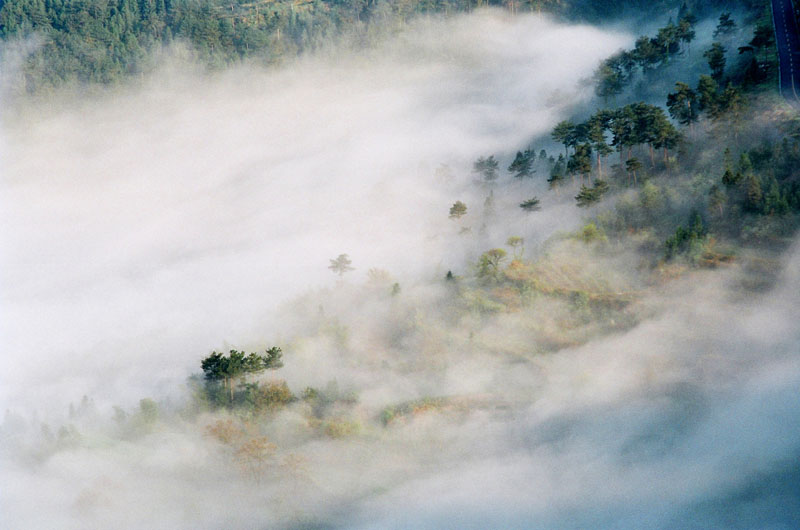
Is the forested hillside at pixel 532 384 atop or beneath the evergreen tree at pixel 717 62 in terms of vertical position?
beneath

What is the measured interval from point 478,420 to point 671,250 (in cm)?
3890

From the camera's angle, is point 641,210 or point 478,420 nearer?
point 478,420

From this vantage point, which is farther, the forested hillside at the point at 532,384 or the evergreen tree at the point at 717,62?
the evergreen tree at the point at 717,62

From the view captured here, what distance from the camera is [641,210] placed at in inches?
4862

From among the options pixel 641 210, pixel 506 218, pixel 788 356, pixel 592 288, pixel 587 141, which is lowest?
pixel 788 356

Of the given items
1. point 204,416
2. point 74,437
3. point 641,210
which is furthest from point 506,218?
point 74,437

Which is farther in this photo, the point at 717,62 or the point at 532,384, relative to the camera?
the point at 717,62

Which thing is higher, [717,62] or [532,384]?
[717,62]

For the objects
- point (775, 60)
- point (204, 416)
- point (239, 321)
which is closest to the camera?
point (204, 416)

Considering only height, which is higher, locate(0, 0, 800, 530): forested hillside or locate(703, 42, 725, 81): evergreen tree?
locate(703, 42, 725, 81): evergreen tree

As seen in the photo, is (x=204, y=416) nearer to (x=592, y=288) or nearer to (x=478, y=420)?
(x=478, y=420)

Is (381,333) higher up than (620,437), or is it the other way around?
(381,333)

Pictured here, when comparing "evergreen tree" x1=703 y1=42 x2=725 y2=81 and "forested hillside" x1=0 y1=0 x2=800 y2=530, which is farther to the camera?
"evergreen tree" x1=703 y1=42 x2=725 y2=81

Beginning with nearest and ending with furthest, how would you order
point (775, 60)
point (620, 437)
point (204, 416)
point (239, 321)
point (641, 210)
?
point (620, 437)
point (204, 416)
point (641, 210)
point (775, 60)
point (239, 321)
